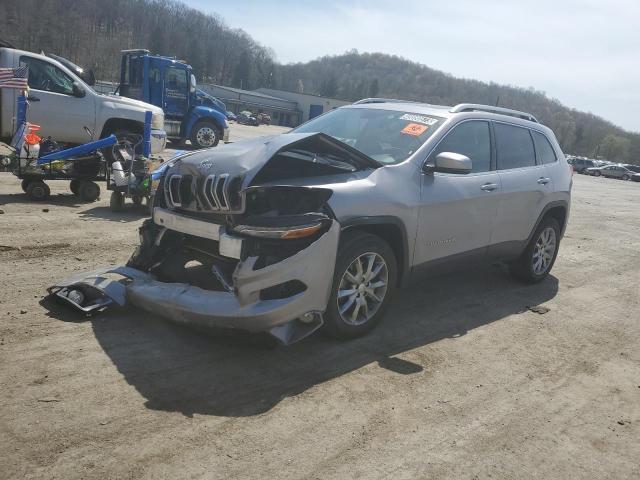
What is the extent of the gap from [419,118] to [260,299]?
8.24 ft

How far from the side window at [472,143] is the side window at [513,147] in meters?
0.22

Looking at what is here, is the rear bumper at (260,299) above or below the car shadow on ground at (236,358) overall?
above

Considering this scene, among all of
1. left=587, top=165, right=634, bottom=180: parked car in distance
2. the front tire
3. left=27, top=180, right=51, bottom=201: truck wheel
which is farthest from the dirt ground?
left=587, top=165, right=634, bottom=180: parked car in distance

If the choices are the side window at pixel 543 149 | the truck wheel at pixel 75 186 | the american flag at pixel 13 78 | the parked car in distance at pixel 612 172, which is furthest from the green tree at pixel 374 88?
the side window at pixel 543 149

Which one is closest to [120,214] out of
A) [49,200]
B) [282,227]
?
[49,200]

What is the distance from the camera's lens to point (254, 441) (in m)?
2.78

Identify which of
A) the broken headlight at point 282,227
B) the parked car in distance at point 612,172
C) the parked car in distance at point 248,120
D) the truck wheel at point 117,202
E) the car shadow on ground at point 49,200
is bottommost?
the car shadow on ground at point 49,200

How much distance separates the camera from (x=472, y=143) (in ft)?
16.5

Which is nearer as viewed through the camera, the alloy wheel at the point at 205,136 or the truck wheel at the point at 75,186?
the truck wheel at the point at 75,186

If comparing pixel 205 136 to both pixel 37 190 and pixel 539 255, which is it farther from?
pixel 539 255

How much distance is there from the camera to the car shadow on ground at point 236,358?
316 centimetres

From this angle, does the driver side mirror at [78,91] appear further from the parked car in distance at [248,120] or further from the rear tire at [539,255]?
the parked car in distance at [248,120]

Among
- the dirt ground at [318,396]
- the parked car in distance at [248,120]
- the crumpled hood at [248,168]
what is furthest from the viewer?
the parked car in distance at [248,120]

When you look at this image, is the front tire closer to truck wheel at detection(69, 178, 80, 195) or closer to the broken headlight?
the broken headlight
